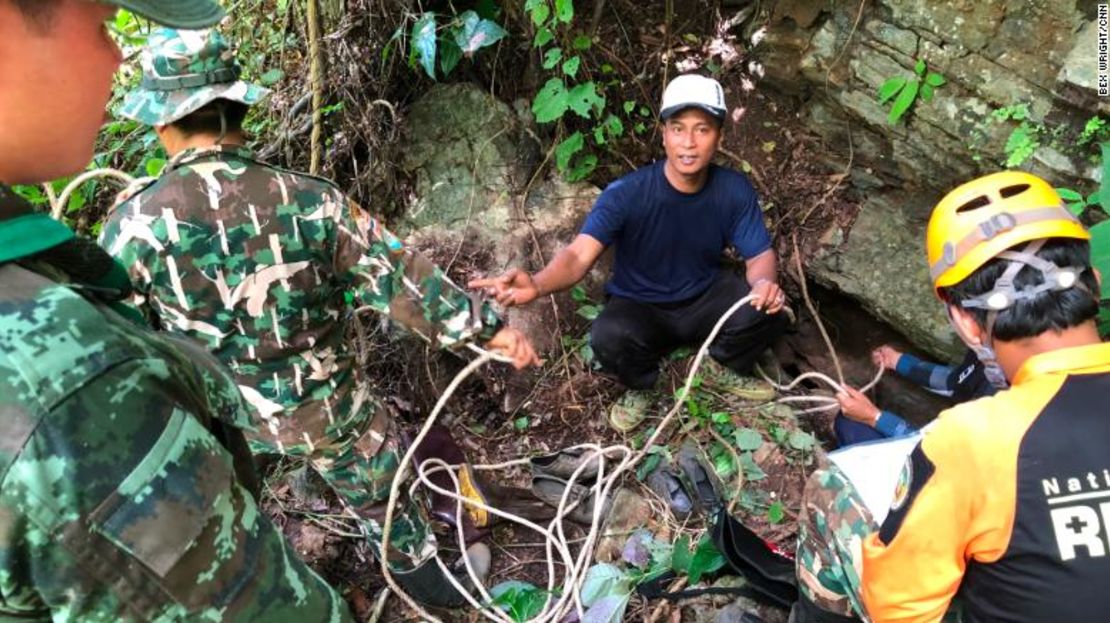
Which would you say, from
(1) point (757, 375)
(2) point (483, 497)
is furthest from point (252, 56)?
(1) point (757, 375)

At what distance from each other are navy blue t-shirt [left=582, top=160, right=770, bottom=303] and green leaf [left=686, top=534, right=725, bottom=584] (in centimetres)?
153

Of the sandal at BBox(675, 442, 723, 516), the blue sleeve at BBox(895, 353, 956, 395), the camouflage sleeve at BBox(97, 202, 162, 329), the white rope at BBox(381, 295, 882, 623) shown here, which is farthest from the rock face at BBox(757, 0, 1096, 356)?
the camouflage sleeve at BBox(97, 202, 162, 329)

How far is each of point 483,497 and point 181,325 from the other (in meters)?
1.53

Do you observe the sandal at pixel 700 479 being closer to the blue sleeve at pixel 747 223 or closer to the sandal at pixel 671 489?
the sandal at pixel 671 489

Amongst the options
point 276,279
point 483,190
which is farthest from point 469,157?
point 276,279

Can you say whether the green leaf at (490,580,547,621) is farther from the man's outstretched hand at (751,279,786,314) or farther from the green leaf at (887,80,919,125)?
the green leaf at (887,80,919,125)

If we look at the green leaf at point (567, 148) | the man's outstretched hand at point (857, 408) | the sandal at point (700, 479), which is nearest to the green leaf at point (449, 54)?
the green leaf at point (567, 148)

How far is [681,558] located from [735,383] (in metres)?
1.30

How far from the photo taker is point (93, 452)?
2.62 ft

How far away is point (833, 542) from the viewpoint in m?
2.10

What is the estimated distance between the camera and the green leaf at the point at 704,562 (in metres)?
2.62

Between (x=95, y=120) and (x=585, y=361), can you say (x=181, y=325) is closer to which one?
(x=95, y=120)

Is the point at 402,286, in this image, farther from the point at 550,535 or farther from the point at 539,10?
the point at 539,10

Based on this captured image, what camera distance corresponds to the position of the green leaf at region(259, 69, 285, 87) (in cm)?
436
